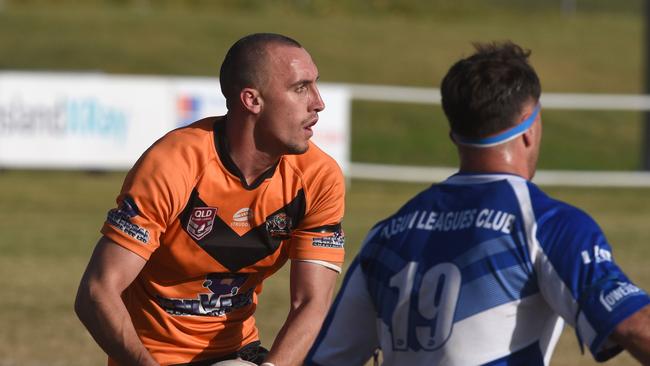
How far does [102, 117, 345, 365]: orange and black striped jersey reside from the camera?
4633 millimetres

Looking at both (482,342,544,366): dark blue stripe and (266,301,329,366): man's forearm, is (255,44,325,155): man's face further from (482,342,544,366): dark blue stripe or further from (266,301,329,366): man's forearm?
(482,342,544,366): dark blue stripe

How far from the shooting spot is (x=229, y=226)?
4.84 meters

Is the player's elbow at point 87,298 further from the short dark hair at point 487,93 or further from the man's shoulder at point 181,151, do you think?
the short dark hair at point 487,93

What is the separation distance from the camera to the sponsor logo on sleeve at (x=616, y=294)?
3.16 meters

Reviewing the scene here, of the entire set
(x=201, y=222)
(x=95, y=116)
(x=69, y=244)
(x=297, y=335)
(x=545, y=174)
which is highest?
(x=201, y=222)

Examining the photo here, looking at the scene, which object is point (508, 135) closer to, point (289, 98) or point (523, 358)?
point (523, 358)

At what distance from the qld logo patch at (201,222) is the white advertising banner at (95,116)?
14005 mm

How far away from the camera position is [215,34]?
3406 cm

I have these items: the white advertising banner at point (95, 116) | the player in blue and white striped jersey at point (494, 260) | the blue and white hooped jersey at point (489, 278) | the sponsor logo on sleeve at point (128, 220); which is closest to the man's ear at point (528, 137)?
the player in blue and white striped jersey at point (494, 260)

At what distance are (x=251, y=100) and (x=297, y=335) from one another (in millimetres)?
890

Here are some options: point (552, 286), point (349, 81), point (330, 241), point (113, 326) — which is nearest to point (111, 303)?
point (113, 326)

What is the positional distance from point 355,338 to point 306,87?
1.35 metres

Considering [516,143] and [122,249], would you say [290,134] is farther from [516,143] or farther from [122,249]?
[516,143]

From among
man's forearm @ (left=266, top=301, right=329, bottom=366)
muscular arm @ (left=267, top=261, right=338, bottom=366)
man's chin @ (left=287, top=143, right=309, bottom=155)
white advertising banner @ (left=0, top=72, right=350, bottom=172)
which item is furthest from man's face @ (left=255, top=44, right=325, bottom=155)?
white advertising banner @ (left=0, top=72, right=350, bottom=172)
